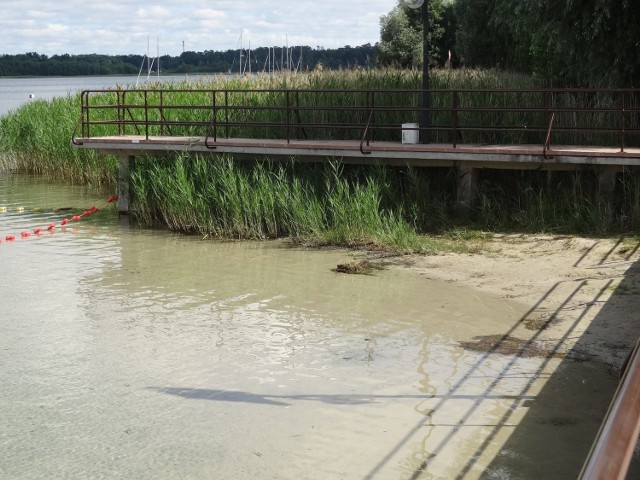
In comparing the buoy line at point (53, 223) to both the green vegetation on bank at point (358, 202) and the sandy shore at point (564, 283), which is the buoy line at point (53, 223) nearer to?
the green vegetation on bank at point (358, 202)

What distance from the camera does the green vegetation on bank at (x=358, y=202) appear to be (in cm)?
1425

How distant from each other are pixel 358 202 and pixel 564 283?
4.22m

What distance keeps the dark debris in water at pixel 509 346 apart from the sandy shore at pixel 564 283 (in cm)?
8

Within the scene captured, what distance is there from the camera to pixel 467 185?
15344 mm

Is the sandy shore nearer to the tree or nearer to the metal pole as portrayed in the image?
the metal pole

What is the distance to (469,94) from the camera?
59.0 ft

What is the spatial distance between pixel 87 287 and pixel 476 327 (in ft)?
18.5

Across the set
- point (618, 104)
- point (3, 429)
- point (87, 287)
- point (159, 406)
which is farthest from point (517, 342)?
point (618, 104)

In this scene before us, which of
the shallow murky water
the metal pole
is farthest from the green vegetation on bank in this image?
the shallow murky water

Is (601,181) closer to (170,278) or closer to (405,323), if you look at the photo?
(405,323)

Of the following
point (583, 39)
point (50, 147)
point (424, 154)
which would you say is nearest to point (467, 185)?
point (424, 154)

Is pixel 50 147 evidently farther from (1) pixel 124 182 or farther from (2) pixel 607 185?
(2) pixel 607 185

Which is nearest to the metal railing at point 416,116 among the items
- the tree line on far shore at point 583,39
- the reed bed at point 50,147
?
the tree line on far shore at point 583,39

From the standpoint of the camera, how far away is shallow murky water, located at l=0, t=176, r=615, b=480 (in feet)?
21.6
